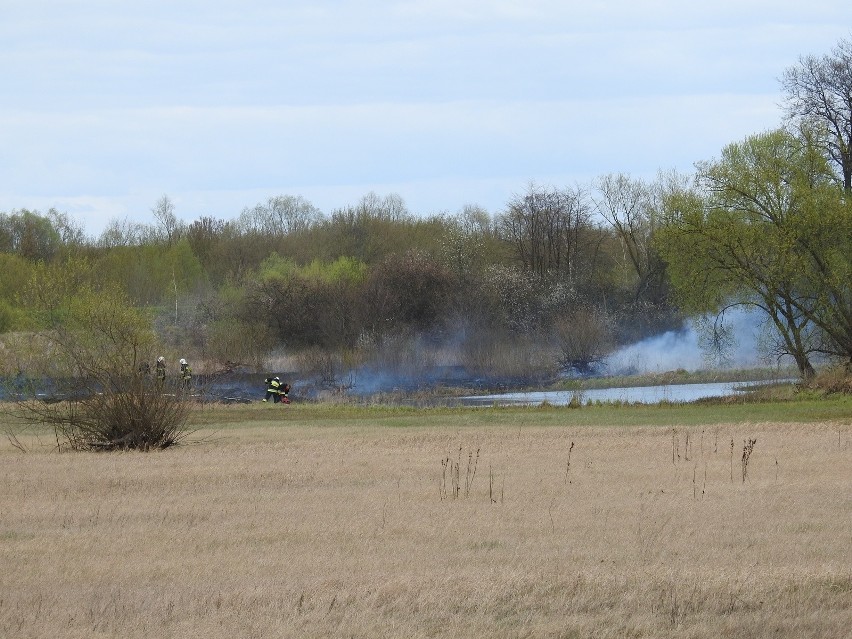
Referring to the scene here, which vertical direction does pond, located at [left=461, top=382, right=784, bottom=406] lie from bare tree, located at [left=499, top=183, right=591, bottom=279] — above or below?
below

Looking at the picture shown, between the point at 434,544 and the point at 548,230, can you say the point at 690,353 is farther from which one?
the point at 434,544

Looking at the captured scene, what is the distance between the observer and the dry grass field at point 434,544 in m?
9.11

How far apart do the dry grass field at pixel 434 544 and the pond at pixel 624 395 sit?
20.5 metres

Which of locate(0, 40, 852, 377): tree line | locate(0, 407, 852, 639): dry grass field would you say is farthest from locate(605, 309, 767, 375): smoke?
locate(0, 407, 852, 639): dry grass field

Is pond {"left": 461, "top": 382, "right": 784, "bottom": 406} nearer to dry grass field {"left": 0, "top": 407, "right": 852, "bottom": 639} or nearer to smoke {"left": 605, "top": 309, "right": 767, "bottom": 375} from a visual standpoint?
smoke {"left": 605, "top": 309, "right": 767, "bottom": 375}

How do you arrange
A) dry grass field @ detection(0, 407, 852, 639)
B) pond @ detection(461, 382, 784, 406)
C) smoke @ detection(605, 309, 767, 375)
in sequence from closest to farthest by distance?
dry grass field @ detection(0, 407, 852, 639), pond @ detection(461, 382, 784, 406), smoke @ detection(605, 309, 767, 375)

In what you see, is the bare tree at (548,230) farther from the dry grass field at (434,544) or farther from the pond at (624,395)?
the dry grass field at (434,544)

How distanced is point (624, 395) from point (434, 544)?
3451 centimetres

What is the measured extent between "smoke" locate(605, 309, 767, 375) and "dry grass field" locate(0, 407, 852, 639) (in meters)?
36.6

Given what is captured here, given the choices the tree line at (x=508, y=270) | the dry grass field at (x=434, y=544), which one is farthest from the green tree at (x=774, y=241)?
the dry grass field at (x=434, y=544)

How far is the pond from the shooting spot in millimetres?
43125

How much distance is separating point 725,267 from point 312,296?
→ 33317 millimetres

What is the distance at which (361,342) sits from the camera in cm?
6831

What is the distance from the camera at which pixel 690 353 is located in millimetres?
64688
